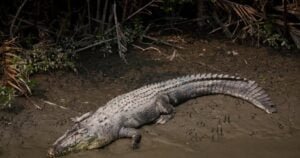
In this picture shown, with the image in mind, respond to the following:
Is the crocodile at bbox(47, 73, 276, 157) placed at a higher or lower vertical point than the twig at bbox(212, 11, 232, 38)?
lower

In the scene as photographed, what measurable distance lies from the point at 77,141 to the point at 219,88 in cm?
219

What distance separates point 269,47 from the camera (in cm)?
895

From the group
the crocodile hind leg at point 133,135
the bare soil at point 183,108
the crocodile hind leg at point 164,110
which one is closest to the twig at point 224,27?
the bare soil at point 183,108

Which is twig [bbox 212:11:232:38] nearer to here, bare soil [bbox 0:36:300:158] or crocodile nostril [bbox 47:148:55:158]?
bare soil [bbox 0:36:300:158]

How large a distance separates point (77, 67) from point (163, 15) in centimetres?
203

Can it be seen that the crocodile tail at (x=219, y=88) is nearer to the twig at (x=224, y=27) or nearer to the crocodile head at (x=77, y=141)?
the crocodile head at (x=77, y=141)

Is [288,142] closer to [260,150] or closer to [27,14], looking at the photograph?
[260,150]

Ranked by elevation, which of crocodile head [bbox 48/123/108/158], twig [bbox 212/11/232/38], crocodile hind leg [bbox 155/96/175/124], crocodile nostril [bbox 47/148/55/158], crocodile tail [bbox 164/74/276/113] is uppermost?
twig [bbox 212/11/232/38]

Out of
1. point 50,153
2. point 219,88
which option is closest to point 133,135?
point 50,153

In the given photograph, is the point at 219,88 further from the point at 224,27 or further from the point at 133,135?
the point at 224,27

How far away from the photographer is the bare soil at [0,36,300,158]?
6496mm

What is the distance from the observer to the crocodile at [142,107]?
253 inches

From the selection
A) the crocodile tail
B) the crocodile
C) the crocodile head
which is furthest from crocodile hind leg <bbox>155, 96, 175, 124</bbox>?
the crocodile head

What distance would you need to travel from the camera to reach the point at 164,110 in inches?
280
